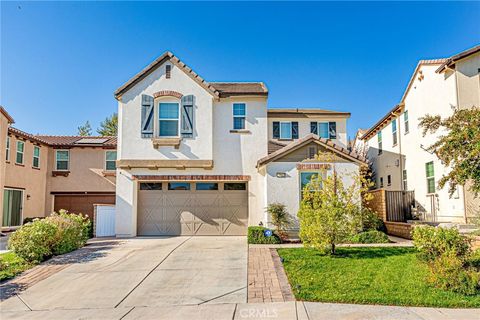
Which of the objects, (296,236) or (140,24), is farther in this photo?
(296,236)

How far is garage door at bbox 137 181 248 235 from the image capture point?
1644cm

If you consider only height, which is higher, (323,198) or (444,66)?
(444,66)

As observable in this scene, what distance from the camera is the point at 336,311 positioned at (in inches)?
236

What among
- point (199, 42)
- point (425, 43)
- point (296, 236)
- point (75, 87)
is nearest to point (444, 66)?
point (425, 43)

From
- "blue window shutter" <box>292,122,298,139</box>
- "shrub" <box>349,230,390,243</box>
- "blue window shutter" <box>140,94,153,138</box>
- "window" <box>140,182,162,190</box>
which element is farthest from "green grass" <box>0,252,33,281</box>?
"blue window shutter" <box>292,122,298,139</box>

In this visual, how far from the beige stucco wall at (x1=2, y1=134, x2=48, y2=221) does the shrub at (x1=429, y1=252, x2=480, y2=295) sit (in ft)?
67.0

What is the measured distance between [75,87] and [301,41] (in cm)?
1385

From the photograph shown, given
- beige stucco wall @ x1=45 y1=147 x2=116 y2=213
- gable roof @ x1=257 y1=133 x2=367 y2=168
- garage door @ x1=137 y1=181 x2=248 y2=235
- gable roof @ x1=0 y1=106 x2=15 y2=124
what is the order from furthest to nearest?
beige stucco wall @ x1=45 y1=147 x2=116 y2=213, garage door @ x1=137 y1=181 x2=248 y2=235, gable roof @ x1=0 y1=106 x2=15 y2=124, gable roof @ x1=257 y1=133 x2=367 y2=168

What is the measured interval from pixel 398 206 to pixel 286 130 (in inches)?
376

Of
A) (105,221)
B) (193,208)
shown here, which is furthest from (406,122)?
(105,221)

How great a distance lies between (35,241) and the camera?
10648mm

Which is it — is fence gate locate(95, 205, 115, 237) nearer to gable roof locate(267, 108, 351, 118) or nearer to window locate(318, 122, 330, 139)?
gable roof locate(267, 108, 351, 118)

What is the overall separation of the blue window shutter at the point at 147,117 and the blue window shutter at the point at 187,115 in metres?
1.58

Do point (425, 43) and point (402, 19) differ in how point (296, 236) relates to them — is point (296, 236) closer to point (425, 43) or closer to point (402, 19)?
point (402, 19)
